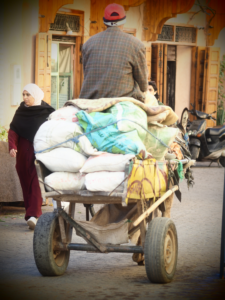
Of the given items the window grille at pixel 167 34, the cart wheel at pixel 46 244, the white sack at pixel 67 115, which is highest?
the window grille at pixel 167 34

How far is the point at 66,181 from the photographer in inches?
190

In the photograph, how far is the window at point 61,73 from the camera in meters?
15.6

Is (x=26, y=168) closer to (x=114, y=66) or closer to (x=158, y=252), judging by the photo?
(x=114, y=66)

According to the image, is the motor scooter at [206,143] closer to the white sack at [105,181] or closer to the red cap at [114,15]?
the red cap at [114,15]

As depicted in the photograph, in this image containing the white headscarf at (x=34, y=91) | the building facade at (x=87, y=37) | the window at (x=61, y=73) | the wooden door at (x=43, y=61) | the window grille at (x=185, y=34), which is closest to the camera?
the white headscarf at (x=34, y=91)

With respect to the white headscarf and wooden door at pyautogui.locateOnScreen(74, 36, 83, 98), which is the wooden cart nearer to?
the white headscarf

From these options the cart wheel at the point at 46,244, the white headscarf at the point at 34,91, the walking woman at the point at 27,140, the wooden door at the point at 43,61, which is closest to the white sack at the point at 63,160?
the cart wheel at the point at 46,244

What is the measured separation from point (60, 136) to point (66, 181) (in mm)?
387

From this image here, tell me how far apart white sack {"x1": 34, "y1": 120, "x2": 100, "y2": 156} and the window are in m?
10.6

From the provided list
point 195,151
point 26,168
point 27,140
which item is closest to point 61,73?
point 195,151

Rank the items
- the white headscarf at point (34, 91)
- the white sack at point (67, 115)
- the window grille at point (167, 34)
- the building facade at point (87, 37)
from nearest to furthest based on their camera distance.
A: the white sack at point (67, 115), the white headscarf at point (34, 91), the building facade at point (87, 37), the window grille at point (167, 34)

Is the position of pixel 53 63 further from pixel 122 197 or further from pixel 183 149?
pixel 122 197

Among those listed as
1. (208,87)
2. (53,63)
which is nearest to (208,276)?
(53,63)

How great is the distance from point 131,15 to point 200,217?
9841mm
